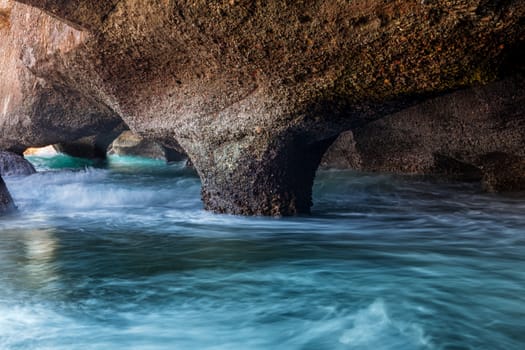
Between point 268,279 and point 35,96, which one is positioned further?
point 35,96

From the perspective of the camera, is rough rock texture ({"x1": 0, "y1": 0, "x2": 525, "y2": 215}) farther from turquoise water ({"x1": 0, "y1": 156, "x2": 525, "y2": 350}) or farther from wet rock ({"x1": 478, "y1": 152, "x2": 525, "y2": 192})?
wet rock ({"x1": 478, "y1": 152, "x2": 525, "y2": 192})

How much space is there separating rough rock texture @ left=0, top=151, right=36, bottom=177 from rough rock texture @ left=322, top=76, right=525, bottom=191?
7086mm

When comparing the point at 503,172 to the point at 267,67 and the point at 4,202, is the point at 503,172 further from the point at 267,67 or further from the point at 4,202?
the point at 4,202

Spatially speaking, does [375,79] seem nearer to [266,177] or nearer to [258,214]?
[266,177]

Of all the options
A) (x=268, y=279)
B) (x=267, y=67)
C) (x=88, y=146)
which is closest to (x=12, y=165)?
(x=88, y=146)

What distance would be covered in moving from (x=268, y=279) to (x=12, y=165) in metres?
9.76

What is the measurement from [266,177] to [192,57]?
50.3 inches

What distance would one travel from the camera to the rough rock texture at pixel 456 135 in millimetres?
5742

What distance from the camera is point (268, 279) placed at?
10.6ft

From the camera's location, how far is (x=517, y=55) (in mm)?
3891

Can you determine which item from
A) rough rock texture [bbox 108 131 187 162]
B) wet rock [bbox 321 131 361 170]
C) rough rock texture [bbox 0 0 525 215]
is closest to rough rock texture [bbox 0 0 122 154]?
rough rock texture [bbox 0 0 525 215]

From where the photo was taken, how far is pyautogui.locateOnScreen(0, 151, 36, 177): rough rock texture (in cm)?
1130

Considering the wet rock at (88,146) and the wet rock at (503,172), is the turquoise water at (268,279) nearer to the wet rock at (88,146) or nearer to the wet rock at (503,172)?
the wet rock at (503,172)

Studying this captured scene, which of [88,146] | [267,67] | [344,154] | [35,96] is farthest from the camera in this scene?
[88,146]
